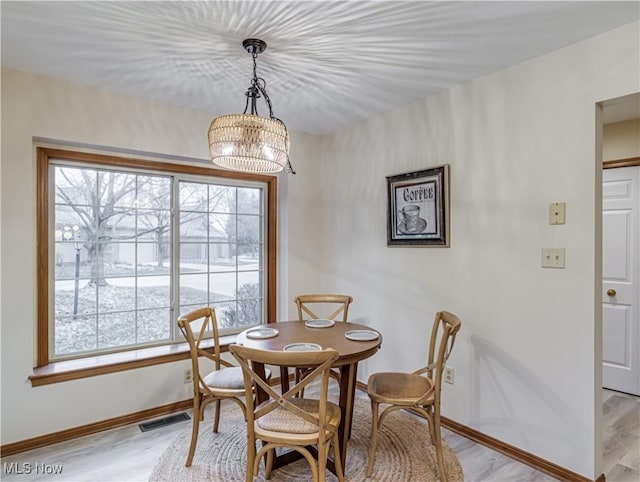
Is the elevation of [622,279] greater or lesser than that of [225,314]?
greater

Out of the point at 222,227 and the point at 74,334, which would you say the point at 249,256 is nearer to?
the point at 222,227

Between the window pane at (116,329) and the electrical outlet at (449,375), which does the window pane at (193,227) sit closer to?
the window pane at (116,329)

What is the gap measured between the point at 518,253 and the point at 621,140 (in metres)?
1.95

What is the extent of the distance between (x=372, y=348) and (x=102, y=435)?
2012 mm

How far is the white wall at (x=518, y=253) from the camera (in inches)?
79.0

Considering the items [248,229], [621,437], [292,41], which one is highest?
[292,41]

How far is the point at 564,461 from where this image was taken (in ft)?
6.82

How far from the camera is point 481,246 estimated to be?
2512mm

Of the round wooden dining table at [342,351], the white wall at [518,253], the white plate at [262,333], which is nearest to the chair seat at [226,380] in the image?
the round wooden dining table at [342,351]

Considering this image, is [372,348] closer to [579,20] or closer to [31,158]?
[579,20]

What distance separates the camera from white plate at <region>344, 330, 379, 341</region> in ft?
7.23

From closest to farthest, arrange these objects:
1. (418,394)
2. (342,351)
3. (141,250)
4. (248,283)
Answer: (342,351) → (418,394) → (141,250) → (248,283)

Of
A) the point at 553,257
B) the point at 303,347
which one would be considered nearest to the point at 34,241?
the point at 303,347

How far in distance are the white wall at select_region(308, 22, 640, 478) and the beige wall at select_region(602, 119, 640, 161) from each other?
58.9 inches
